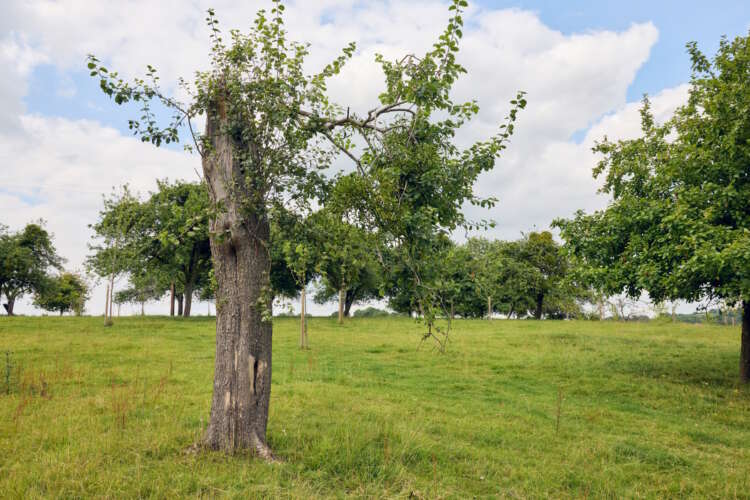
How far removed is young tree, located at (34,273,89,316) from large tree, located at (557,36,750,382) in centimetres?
6167

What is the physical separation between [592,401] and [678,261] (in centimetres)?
547

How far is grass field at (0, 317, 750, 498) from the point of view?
7848 millimetres

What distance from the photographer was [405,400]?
561 inches

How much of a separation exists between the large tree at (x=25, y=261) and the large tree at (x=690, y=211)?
163 ft

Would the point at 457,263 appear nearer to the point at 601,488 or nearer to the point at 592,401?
the point at 601,488

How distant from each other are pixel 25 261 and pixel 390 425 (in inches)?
1945

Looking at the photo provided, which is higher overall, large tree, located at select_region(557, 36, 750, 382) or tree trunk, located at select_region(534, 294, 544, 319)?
large tree, located at select_region(557, 36, 750, 382)

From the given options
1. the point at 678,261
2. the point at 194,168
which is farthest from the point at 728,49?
the point at 194,168

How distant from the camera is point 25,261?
4616 cm

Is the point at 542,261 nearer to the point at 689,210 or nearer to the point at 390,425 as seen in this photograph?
the point at 689,210

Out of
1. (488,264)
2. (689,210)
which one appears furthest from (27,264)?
(689,210)

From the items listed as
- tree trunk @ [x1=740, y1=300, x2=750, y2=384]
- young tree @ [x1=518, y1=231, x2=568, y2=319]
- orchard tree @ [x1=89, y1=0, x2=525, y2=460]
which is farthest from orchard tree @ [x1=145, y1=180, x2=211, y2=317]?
young tree @ [x1=518, y1=231, x2=568, y2=319]

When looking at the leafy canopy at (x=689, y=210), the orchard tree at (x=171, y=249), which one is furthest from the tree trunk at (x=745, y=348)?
the orchard tree at (x=171, y=249)

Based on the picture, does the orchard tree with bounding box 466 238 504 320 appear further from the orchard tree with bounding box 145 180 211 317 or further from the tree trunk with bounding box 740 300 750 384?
the orchard tree with bounding box 145 180 211 317
